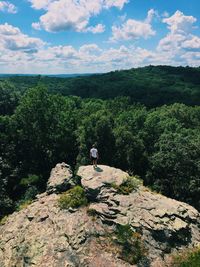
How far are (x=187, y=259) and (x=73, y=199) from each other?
9120 mm

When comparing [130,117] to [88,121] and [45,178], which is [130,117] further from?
[45,178]

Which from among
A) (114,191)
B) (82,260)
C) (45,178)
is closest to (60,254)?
(82,260)

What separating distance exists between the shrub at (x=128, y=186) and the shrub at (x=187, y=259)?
6115 millimetres

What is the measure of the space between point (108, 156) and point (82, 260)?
3871cm

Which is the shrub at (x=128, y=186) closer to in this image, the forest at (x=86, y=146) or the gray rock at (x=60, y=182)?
the gray rock at (x=60, y=182)

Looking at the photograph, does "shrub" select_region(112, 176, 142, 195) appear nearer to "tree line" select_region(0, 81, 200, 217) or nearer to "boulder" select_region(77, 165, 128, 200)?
"boulder" select_region(77, 165, 128, 200)

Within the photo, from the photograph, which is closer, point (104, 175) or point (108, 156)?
point (104, 175)

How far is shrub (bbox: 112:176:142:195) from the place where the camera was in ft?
89.1

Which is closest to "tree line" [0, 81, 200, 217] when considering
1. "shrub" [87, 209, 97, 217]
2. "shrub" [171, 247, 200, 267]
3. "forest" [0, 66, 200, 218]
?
"forest" [0, 66, 200, 218]

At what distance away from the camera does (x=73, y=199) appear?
27109 mm

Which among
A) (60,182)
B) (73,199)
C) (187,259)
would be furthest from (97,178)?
(187,259)

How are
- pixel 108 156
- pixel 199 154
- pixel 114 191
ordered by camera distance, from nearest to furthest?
pixel 114 191 < pixel 199 154 < pixel 108 156

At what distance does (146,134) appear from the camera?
220 ft

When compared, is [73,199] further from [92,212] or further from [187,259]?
[187,259]
